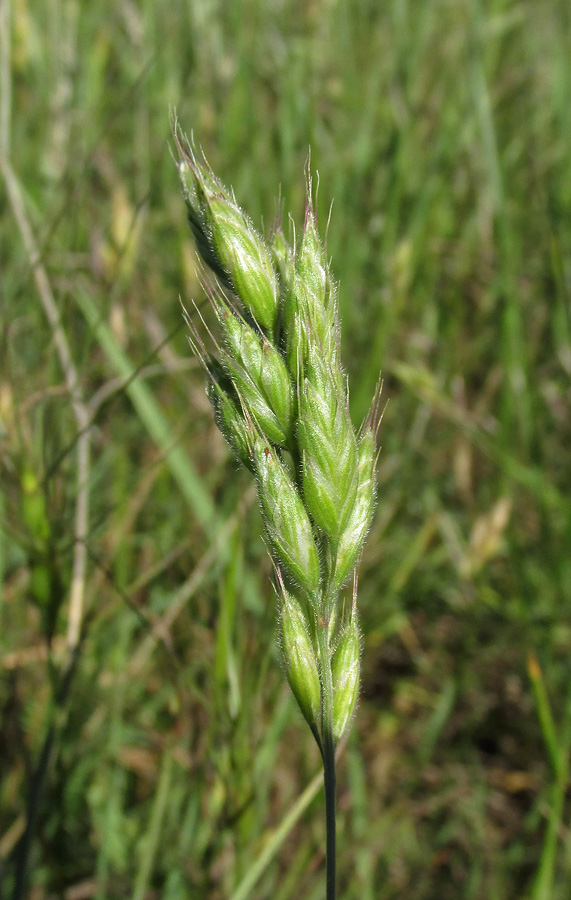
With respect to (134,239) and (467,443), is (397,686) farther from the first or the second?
(134,239)

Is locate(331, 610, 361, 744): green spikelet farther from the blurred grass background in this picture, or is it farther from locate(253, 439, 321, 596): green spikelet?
the blurred grass background

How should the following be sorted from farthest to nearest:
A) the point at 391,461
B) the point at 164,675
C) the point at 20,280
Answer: the point at 391,461 → the point at 20,280 → the point at 164,675

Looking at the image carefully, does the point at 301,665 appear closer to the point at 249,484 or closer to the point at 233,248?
the point at 233,248

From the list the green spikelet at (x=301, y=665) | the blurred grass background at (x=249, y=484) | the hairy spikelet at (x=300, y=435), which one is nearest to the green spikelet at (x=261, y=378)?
the hairy spikelet at (x=300, y=435)

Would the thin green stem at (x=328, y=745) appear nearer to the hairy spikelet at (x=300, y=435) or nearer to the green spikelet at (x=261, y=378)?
the hairy spikelet at (x=300, y=435)

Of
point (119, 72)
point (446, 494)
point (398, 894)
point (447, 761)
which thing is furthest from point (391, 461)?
point (119, 72)

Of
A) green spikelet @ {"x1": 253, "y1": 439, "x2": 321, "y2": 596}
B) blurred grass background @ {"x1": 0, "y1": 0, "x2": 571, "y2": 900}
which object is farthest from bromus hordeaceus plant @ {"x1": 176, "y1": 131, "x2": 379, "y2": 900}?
blurred grass background @ {"x1": 0, "y1": 0, "x2": 571, "y2": 900}
